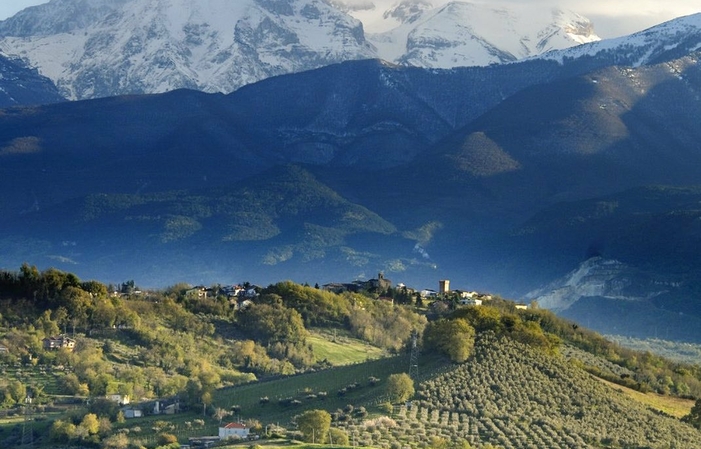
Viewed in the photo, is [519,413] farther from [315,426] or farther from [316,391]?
[316,391]

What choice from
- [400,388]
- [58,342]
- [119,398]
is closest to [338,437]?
[400,388]

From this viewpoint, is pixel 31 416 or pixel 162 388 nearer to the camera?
pixel 31 416

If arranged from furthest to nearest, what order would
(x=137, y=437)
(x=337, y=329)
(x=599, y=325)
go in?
(x=599, y=325) < (x=337, y=329) < (x=137, y=437)

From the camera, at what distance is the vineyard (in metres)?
76.6

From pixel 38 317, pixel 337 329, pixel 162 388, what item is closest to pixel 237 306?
pixel 337 329

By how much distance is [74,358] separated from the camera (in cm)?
10412

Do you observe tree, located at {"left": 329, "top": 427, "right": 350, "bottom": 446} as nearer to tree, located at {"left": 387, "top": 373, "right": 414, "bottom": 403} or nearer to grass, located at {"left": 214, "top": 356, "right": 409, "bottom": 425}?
grass, located at {"left": 214, "top": 356, "right": 409, "bottom": 425}

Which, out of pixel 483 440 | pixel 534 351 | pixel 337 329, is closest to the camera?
pixel 483 440

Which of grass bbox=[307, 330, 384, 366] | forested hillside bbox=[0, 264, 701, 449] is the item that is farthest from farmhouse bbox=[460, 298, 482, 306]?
grass bbox=[307, 330, 384, 366]

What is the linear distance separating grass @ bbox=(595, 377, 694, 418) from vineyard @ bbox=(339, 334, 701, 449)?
160 centimetres

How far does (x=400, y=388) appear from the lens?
82938 millimetres

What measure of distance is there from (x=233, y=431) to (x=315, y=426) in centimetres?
477

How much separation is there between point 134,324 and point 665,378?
1116 inches

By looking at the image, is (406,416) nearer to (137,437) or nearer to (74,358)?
(137,437)
